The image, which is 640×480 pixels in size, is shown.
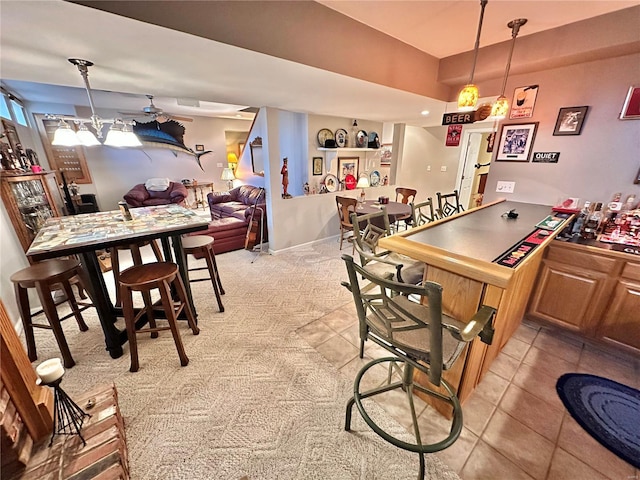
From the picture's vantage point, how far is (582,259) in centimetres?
192

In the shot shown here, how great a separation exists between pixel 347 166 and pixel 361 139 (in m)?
0.61

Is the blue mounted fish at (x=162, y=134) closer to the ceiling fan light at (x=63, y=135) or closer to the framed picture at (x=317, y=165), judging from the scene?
the ceiling fan light at (x=63, y=135)

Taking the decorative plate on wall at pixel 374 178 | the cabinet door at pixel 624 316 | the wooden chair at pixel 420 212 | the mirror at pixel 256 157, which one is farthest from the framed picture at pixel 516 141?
the mirror at pixel 256 157

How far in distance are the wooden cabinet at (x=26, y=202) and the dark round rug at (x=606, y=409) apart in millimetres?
4888

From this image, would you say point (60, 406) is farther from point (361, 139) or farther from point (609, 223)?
point (361, 139)

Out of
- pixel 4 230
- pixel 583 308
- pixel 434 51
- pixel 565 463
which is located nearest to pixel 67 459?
pixel 565 463

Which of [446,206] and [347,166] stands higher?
[347,166]

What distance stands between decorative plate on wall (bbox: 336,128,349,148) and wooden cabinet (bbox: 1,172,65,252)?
4164 mm

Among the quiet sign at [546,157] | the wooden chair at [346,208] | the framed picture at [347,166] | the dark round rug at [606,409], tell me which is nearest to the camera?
the dark round rug at [606,409]

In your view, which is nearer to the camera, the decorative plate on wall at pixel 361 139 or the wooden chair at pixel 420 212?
the wooden chair at pixel 420 212

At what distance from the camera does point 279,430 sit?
144 centimetres

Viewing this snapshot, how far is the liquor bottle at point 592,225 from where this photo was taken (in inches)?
79.5

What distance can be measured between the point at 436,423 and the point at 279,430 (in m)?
0.94

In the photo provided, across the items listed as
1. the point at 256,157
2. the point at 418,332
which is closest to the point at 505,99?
Result: the point at 418,332
